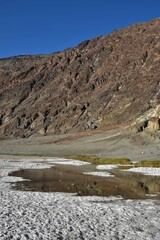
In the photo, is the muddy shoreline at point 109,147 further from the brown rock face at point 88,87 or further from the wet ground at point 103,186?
the brown rock face at point 88,87

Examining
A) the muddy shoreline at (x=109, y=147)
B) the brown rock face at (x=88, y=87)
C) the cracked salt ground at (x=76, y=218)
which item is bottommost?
the cracked salt ground at (x=76, y=218)

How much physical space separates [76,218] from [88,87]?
10304 centimetres

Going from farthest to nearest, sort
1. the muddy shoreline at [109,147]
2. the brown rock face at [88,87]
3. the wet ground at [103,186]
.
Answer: the brown rock face at [88,87] < the muddy shoreline at [109,147] < the wet ground at [103,186]

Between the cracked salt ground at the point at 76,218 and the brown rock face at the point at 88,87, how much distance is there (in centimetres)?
7276

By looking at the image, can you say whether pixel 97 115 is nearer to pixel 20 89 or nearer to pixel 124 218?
pixel 20 89

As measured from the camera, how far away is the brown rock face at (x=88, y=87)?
97.9m

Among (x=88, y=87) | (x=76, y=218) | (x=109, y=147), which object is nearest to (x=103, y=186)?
(x=76, y=218)

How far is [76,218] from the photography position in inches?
538

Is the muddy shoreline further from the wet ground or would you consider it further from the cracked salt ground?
the cracked salt ground

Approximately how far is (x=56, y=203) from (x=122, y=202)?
3.29 metres

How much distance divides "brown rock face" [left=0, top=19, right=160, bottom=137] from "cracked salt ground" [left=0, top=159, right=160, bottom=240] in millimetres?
72762

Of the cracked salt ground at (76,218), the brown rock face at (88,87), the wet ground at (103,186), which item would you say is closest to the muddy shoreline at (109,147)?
the wet ground at (103,186)

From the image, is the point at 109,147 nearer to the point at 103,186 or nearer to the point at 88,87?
the point at 103,186

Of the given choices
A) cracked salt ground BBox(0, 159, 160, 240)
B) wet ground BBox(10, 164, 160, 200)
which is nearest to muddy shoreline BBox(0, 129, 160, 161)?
wet ground BBox(10, 164, 160, 200)
